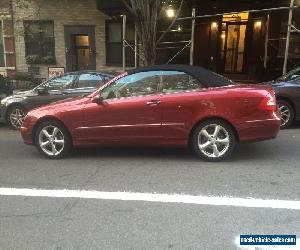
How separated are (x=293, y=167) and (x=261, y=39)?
10.9 meters

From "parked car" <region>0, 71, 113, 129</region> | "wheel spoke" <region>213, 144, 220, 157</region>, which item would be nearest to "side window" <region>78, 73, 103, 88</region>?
"parked car" <region>0, 71, 113, 129</region>

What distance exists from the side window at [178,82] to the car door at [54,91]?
3771 mm

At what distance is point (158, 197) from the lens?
4.98 meters

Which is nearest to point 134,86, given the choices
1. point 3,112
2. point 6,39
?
point 3,112

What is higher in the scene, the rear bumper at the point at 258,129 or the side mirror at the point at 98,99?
the side mirror at the point at 98,99

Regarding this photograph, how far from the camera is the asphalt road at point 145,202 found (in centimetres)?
398

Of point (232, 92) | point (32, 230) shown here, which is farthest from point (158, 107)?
point (32, 230)

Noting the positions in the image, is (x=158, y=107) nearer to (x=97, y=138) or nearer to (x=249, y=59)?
(x=97, y=138)

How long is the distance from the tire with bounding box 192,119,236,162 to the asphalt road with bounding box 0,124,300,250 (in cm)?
17

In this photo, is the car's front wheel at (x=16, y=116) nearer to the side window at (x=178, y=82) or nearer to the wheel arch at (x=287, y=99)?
the side window at (x=178, y=82)

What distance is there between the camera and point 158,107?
638 cm

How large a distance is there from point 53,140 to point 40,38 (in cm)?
1160

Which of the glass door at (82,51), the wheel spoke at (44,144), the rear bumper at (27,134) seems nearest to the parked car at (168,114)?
the wheel spoke at (44,144)

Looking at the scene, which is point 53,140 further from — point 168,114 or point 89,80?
point 89,80
